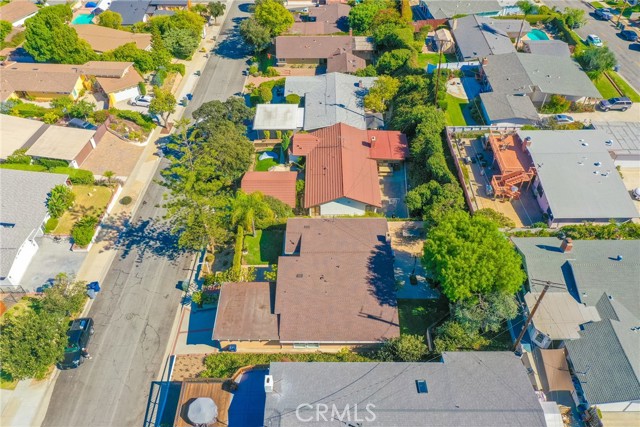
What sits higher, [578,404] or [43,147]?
[43,147]

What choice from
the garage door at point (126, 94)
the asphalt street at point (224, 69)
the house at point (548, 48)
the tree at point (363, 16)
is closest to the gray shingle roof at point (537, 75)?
the house at point (548, 48)

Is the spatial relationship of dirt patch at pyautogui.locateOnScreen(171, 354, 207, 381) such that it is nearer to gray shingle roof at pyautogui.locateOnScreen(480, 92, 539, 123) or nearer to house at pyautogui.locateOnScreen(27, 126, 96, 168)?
house at pyautogui.locateOnScreen(27, 126, 96, 168)

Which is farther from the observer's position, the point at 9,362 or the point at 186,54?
the point at 186,54

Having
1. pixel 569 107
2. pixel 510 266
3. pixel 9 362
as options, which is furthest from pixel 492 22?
pixel 9 362

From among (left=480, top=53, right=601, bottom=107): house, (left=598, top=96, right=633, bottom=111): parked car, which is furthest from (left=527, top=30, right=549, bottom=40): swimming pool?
(left=598, top=96, right=633, bottom=111): parked car

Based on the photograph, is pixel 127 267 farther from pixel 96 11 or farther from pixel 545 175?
pixel 96 11

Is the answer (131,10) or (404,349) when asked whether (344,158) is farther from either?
(131,10)

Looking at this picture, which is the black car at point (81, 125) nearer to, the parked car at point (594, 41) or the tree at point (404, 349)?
the tree at point (404, 349)
